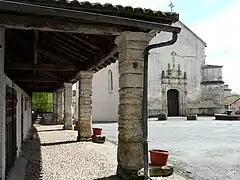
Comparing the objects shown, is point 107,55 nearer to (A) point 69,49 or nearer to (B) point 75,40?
(B) point 75,40

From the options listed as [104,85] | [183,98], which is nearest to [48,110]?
[104,85]

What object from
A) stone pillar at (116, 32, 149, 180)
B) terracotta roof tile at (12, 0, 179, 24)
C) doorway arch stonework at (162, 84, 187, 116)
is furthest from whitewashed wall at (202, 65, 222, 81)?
terracotta roof tile at (12, 0, 179, 24)

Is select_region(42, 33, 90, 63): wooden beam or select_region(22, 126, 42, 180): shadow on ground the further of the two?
select_region(42, 33, 90, 63): wooden beam

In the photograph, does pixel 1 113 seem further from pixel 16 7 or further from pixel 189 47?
pixel 189 47

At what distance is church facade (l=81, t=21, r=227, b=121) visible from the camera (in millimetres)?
26078

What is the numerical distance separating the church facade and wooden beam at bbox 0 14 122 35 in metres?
20.5

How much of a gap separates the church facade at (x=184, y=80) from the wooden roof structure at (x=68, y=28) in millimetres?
17155

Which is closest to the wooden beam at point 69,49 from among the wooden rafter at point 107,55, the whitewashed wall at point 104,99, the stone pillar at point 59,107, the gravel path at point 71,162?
the wooden rafter at point 107,55

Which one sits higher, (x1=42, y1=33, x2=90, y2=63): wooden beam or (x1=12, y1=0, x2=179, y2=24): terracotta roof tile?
(x1=42, y1=33, x2=90, y2=63): wooden beam

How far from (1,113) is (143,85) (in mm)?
2204

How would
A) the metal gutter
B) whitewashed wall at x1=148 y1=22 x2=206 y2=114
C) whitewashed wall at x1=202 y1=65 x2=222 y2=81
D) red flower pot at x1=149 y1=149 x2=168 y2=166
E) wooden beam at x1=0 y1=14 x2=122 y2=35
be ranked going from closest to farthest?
the metal gutter, wooden beam at x1=0 y1=14 x2=122 y2=35, red flower pot at x1=149 y1=149 x2=168 y2=166, whitewashed wall at x1=148 y1=22 x2=206 y2=114, whitewashed wall at x1=202 y1=65 x2=222 y2=81

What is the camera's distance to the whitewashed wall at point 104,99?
24.3 metres

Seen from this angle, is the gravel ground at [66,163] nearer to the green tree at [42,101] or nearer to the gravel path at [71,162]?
the gravel path at [71,162]

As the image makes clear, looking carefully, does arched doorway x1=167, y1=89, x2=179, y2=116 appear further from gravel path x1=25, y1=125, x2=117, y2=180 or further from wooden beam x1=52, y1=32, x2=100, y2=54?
wooden beam x1=52, y1=32, x2=100, y2=54
